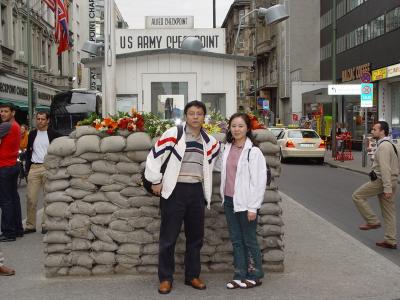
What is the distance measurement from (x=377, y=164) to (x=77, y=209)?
13.3ft

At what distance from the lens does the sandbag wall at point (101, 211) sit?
5.94 m

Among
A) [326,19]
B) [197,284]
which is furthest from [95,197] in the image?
[326,19]

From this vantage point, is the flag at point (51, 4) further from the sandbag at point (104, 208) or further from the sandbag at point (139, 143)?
the sandbag at point (104, 208)

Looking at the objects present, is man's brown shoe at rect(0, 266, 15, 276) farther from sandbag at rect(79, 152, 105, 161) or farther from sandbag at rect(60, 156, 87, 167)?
sandbag at rect(79, 152, 105, 161)

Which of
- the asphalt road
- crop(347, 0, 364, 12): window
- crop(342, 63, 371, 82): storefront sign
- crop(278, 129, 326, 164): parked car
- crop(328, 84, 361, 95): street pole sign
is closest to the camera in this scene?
the asphalt road

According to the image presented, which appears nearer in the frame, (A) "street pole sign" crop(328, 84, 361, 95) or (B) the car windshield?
(A) "street pole sign" crop(328, 84, 361, 95)

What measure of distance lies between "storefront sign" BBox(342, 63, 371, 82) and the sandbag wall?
3085 cm

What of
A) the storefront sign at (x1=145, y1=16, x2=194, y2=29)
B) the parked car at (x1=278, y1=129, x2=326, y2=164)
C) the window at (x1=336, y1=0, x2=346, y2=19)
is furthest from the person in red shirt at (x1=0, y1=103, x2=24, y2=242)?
the window at (x1=336, y1=0, x2=346, y2=19)

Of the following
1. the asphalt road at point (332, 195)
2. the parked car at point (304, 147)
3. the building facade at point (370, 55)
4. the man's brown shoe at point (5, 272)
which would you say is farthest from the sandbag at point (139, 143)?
the building facade at point (370, 55)

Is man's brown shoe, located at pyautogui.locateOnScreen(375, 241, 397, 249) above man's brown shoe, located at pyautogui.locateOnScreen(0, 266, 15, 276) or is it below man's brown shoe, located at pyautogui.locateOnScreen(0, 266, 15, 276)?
below

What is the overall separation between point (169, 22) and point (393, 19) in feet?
74.4

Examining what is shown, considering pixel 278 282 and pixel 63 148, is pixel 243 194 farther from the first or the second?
pixel 63 148

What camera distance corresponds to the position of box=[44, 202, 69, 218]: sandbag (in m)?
5.95

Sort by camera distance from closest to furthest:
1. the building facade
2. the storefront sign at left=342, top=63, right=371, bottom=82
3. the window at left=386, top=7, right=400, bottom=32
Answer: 1. the window at left=386, top=7, right=400, bottom=32
2. the building facade
3. the storefront sign at left=342, top=63, right=371, bottom=82
